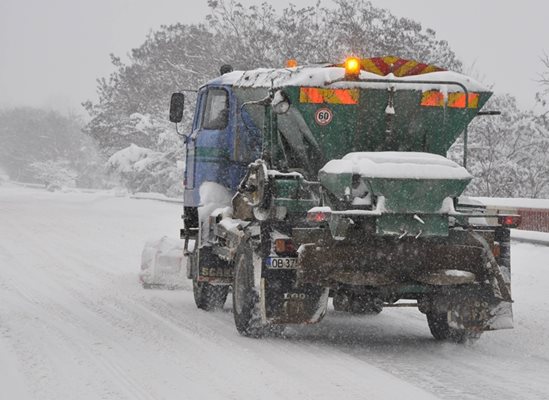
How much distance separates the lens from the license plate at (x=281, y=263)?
7.86 m

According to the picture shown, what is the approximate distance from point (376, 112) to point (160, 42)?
147 feet

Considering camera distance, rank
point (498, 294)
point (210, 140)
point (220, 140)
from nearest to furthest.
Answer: point (498, 294)
point (220, 140)
point (210, 140)

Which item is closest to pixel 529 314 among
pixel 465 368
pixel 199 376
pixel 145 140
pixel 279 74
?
pixel 465 368

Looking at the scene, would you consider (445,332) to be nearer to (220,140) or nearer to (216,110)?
(220,140)

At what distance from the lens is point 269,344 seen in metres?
8.11

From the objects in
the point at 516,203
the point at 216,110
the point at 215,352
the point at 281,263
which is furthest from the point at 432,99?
the point at 516,203

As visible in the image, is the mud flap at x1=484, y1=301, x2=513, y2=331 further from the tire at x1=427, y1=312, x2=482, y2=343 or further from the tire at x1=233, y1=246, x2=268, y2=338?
the tire at x1=233, y1=246, x2=268, y2=338

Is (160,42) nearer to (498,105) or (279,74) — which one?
(498,105)

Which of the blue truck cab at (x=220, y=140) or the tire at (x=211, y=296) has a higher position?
the blue truck cab at (x=220, y=140)

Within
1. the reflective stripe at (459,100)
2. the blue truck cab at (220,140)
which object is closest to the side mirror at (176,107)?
the blue truck cab at (220,140)

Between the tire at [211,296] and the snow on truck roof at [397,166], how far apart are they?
3342 mm

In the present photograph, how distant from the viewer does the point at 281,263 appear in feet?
25.8

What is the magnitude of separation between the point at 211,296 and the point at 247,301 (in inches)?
86.1

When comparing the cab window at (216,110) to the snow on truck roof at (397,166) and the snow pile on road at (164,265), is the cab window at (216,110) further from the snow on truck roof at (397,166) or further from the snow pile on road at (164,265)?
the snow on truck roof at (397,166)
